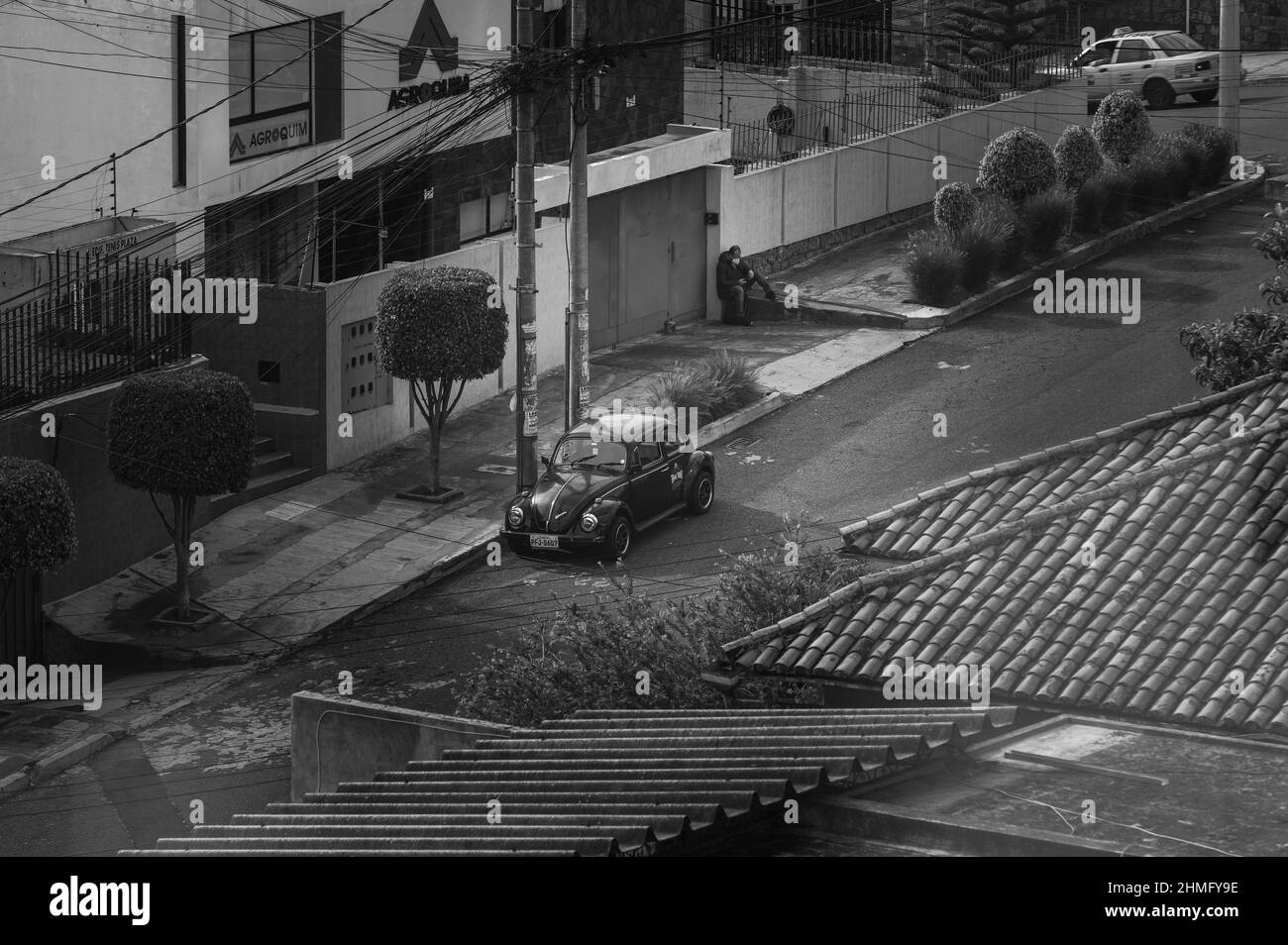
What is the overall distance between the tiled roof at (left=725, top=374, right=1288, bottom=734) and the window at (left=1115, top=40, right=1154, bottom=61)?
29.3 meters

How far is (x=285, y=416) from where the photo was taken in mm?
26453

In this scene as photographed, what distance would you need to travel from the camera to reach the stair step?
2597 cm

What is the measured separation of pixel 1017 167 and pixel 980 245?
2584 mm

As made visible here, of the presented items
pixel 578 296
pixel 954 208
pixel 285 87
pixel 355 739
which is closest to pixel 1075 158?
pixel 954 208

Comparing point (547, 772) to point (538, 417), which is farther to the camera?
point (538, 417)

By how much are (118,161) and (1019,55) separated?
22861mm

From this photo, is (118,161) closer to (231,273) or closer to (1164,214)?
(231,273)

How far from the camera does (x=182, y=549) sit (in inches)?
869

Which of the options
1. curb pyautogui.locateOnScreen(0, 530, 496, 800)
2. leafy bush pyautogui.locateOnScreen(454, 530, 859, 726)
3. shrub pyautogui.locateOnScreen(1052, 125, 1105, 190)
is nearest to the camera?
leafy bush pyautogui.locateOnScreen(454, 530, 859, 726)

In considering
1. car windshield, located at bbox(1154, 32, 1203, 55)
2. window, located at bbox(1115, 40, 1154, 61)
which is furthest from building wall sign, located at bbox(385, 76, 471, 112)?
car windshield, located at bbox(1154, 32, 1203, 55)

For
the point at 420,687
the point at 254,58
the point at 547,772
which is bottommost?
the point at 420,687

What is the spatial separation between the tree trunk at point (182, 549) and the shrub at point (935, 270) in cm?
1504

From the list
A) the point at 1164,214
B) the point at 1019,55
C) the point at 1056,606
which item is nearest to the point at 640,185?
the point at 1164,214

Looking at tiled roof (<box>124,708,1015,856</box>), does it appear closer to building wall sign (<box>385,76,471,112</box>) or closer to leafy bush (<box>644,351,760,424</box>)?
leafy bush (<box>644,351,760,424</box>)
